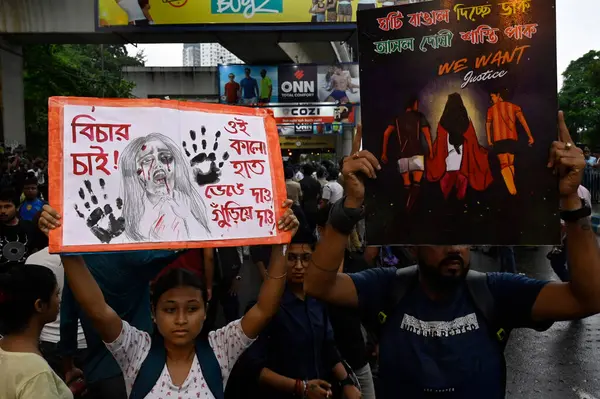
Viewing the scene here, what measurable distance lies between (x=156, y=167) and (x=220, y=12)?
52.9ft

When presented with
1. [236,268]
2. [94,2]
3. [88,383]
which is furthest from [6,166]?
[88,383]

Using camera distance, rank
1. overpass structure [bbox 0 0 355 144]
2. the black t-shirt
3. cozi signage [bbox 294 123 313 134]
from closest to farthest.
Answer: the black t-shirt < overpass structure [bbox 0 0 355 144] < cozi signage [bbox 294 123 313 134]

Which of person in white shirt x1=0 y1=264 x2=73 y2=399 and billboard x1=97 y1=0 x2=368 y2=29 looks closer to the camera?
person in white shirt x1=0 y1=264 x2=73 y2=399

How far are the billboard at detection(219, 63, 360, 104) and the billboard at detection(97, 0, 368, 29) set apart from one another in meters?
5.31

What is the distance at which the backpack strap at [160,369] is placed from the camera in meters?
2.33

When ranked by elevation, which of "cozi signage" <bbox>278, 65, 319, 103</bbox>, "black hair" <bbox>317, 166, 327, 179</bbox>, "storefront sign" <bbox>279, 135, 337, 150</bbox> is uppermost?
"cozi signage" <bbox>278, 65, 319, 103</bbox>

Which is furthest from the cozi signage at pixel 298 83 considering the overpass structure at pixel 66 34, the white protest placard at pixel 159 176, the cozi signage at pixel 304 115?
the white protest placard at pixel 159 176

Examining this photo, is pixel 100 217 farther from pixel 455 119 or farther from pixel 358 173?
A: pixel 455 119

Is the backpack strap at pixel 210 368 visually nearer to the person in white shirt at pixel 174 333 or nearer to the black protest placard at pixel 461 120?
the person in white shirt at pixel 174 333

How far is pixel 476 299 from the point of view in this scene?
2.38 m

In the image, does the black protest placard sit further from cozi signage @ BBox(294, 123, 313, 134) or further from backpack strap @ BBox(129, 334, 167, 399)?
cozi signage @ BBox(294, 123, 313, 134)

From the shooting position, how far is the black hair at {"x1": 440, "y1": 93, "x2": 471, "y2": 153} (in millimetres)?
2379

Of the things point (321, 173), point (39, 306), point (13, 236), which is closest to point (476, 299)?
point (39, 306)

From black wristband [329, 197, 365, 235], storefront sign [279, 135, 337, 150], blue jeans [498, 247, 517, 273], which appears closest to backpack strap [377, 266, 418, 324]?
black wristband [329, 197, 365, 235]
